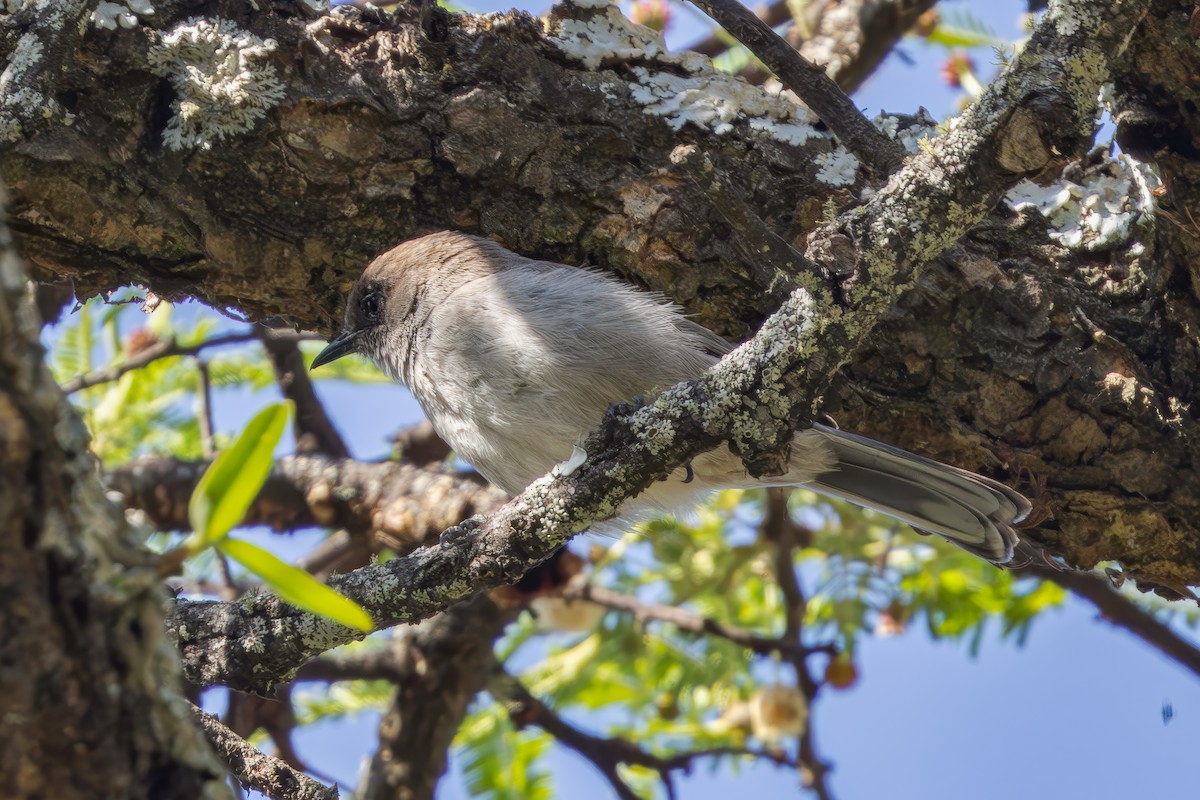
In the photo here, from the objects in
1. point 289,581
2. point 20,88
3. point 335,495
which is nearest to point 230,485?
point 289,581

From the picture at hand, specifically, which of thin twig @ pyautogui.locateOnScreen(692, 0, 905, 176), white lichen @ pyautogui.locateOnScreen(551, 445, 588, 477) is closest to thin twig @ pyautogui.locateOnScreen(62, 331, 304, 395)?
white lichen @ pyautogui.locateOnScreen(551, 445, 588, 477)

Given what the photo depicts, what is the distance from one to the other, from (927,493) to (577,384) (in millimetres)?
1323

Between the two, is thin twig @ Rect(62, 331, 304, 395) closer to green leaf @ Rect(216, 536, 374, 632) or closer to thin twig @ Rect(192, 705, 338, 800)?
thin twig @ Rect(192, 705, 338, 800)

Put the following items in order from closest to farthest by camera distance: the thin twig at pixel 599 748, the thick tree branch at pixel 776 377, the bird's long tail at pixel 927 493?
the thick tree branch at pixel 776 377 → the bird's long tail at pixel 927 493 → the thin twig at pixel 599 748

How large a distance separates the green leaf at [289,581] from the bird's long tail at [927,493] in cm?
260

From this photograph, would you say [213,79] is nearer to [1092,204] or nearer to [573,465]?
[573,465]

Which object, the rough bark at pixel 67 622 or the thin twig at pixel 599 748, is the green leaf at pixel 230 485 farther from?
the thin twig at pixel 599 748

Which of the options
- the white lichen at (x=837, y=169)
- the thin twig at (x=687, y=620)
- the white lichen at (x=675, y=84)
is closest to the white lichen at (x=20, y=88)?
the white lichen at (x=675, y=84)

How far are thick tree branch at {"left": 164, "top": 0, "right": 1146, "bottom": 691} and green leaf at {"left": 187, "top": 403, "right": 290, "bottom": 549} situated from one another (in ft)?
4.57

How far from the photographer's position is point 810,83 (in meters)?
3.25

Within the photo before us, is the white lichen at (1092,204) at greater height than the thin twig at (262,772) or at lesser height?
greater

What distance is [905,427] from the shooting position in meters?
3.94

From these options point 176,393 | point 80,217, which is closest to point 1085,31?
point 80,217

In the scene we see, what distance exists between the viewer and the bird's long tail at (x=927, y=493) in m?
3.70
